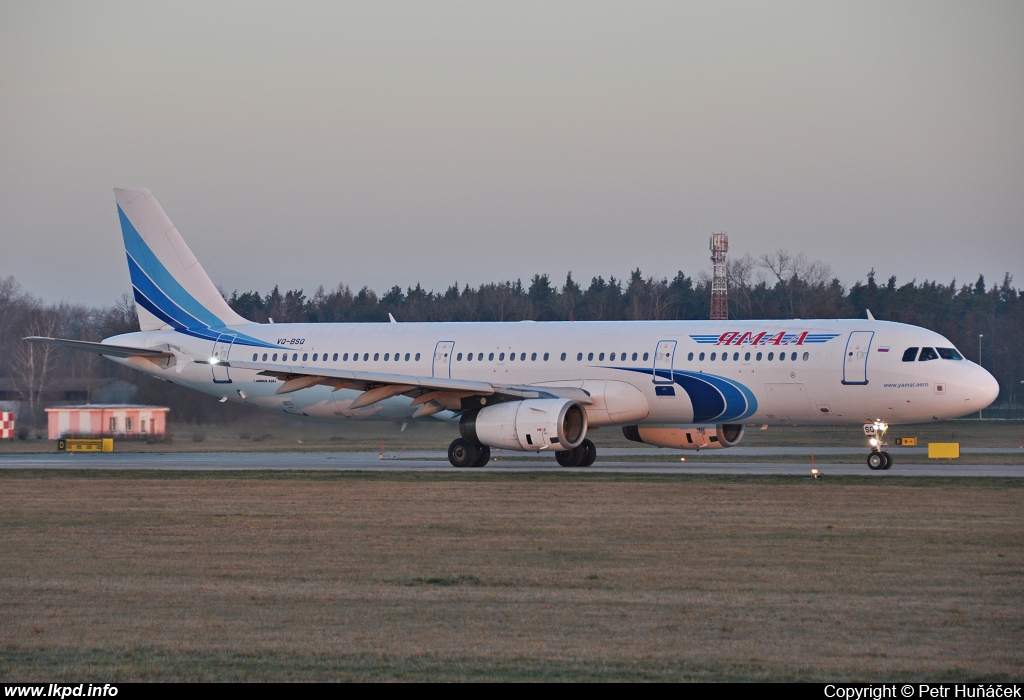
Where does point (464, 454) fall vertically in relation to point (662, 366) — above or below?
below

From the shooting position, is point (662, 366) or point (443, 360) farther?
point (443, 360)

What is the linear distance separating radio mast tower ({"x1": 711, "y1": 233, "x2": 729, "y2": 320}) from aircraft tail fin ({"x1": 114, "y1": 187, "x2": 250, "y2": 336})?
43734mm

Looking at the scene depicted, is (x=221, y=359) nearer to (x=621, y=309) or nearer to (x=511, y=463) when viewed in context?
(x=511, y=463)

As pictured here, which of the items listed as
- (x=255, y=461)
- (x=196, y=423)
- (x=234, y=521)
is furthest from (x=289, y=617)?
(x=196, y=423)

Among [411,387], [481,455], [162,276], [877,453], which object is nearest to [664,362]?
[481,455]

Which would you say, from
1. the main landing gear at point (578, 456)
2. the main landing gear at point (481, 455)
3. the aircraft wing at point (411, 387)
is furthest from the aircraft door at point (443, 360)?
the main landing gear at point (578, 456)

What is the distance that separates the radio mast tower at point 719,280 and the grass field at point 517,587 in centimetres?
5421

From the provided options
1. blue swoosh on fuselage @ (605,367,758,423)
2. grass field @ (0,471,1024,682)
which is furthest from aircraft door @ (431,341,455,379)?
grass field @ (0,471,1024,682)

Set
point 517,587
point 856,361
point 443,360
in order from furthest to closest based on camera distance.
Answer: point 443,360, point 856,361, point 517,587

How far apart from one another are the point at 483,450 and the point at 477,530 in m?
14.6

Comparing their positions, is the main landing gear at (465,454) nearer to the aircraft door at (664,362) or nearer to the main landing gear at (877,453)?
the aircraft door at (664,362)

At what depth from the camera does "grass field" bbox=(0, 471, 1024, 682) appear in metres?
9.48

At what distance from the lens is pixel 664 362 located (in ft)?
103

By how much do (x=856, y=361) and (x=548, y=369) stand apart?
8.15m
